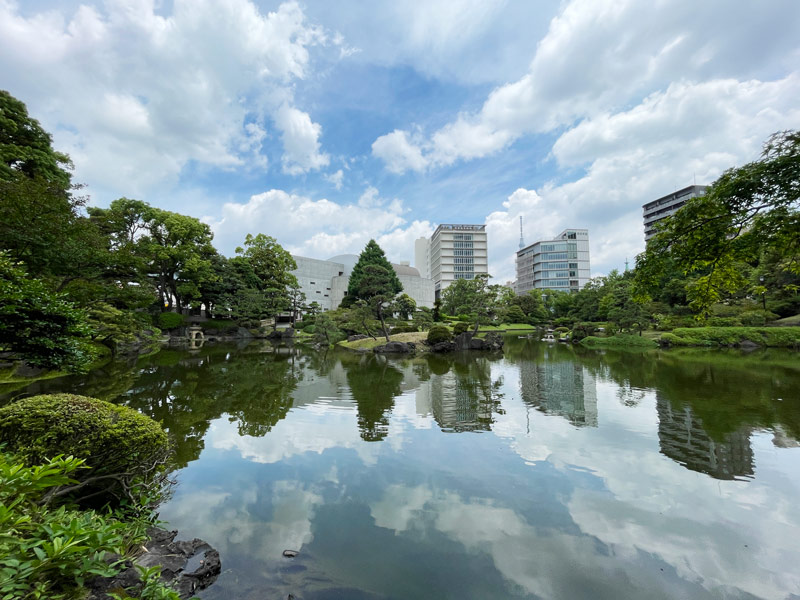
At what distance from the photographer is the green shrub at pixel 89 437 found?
2.89m

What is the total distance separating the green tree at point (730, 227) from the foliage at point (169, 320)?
31135 millimetres

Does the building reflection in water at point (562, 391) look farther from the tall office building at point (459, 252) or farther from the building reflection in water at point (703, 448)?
the tall office building at point (459, 252)

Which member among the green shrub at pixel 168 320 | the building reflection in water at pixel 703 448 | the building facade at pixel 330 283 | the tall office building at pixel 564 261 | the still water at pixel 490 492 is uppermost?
the tall office building at pixel 564 261

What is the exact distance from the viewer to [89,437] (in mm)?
2982

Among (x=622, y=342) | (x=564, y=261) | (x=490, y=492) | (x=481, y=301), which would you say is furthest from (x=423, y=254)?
(x=490, y=492)

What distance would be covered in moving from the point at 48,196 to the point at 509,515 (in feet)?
35.8

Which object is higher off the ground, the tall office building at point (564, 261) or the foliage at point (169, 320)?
the tall office building at point (564, 261)

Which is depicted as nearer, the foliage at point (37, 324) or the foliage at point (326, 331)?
the foliage at point (37, 324)

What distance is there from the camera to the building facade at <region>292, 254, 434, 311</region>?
50000 mm

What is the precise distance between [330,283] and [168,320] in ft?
87.3

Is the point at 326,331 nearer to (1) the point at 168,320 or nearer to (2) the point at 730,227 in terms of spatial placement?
(1) the point at 168,320

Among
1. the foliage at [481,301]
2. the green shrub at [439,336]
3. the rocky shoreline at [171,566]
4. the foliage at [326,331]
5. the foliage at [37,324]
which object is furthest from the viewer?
the foliage at [326,331]

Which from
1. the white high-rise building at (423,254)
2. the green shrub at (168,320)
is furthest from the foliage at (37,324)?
the white high-rise building at (423,254)

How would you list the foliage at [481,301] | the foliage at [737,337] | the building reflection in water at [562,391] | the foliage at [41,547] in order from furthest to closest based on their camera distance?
the foliage at [481,301], the foliage at [737,337], the building reflection in water at [562,391], the foliage at [41,547]
